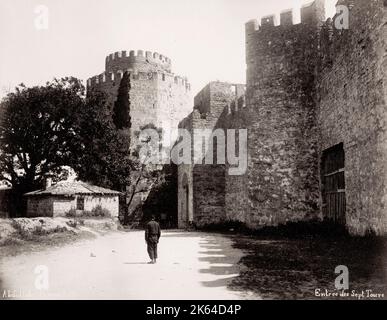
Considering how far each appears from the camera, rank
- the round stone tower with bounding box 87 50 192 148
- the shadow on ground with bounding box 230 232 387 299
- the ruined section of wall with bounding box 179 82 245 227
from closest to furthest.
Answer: the shadow on ground with bounding box 230 232 387 299
the ruined section of wall with bounding box 179 82 245 227
the round stone tower with bounding box 87 50 192 148

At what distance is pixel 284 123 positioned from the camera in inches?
590

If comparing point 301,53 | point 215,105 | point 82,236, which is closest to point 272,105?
point 301,53

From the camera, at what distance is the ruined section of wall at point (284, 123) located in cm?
1455

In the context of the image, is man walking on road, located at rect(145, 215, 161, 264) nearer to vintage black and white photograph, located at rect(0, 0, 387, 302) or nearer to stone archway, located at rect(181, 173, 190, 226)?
vintage black and white photograph, located at rect(0, 0, 387, 302)

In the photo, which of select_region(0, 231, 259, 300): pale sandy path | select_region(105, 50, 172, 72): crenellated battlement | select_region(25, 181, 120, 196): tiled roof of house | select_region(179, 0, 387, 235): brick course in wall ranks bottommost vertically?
select_region(0, 231, 259, 300): pale sandy path

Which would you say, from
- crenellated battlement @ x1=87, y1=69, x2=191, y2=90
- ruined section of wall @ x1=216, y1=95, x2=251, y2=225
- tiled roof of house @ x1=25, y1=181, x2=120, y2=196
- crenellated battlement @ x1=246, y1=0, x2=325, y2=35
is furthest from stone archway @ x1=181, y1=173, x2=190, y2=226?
crenellated battlement @ x1=87, y1=69, x2=191, y2=90

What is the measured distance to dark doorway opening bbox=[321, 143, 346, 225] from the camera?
1241cm

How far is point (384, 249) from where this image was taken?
27.5 feet

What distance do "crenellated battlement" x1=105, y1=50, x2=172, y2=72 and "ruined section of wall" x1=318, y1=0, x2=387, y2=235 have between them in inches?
1075

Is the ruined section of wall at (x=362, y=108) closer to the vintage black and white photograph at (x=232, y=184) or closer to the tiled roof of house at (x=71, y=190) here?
the vintage black and white photograph at (x=232, y=184)

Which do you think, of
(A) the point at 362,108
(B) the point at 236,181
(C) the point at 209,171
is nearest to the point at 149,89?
(C) the point at 209,171

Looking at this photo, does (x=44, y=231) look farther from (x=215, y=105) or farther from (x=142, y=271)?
(x=215, y=105)

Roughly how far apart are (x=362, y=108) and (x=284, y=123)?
188 inches

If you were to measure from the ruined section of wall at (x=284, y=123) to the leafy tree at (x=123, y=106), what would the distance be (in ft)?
66.9
